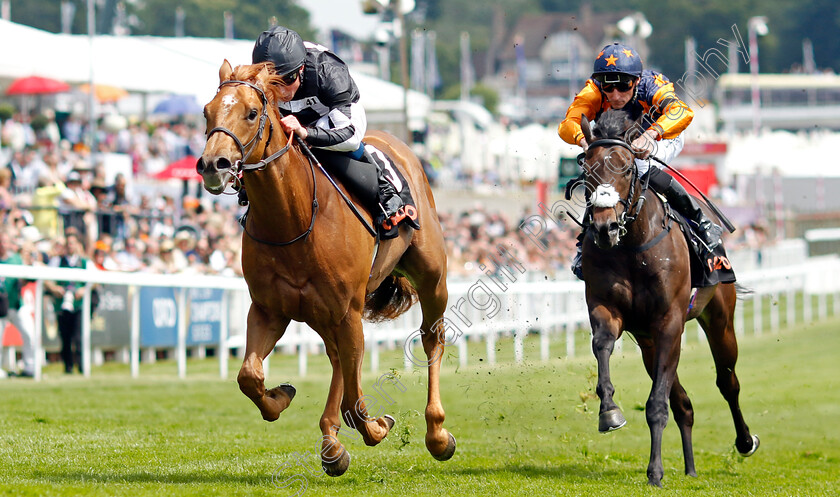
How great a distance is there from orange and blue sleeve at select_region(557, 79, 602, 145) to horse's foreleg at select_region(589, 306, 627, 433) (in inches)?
40.0

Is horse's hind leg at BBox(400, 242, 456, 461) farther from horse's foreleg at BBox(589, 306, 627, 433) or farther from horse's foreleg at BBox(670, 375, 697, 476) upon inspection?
horse's foreleg at BBox(670, 375, 697, 476)

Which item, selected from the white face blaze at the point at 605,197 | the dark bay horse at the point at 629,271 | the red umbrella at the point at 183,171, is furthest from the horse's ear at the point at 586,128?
the red umbrella at the point at 183,171

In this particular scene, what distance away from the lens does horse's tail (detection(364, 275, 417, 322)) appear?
692 centimetres

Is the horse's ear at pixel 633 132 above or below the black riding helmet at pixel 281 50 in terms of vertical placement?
below

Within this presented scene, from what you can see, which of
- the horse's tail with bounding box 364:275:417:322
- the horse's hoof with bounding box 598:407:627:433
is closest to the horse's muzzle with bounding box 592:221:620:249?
the horse's hoof with bounding box 598:407:627:433

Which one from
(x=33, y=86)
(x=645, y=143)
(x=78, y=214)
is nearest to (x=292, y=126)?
(x=645, y=143)

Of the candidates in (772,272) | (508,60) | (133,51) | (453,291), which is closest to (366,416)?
(453,291)

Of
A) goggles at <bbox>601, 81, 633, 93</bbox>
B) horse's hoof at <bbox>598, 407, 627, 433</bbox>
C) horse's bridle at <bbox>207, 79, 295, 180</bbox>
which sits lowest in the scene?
horse's hoof at <bbox>598, 407, 627, 433</bbox>

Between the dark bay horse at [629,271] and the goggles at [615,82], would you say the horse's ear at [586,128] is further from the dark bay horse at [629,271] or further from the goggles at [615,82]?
the goggles at [615,82]

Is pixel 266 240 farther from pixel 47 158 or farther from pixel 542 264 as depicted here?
pixel 542 264

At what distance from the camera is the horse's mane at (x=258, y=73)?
16.5ft

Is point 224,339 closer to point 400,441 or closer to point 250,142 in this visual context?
point 400,441

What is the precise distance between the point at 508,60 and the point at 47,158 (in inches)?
2747

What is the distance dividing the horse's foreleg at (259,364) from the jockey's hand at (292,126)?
0.90 m
